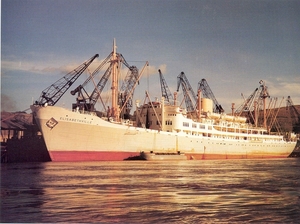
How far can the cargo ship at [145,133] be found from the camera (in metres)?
30.1

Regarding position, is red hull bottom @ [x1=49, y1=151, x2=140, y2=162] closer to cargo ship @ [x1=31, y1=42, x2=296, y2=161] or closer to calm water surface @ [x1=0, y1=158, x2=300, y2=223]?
cargo ship @ [x1=31, y1=42, x2=296, y2=161]

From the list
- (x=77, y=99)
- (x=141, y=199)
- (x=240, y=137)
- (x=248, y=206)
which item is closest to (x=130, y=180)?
(x=141, y=199)

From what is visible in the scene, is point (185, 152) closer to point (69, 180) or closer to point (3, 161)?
point (3, 161)

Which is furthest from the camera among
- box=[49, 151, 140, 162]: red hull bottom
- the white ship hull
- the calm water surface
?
box=[49, 151, 140, 162]: red hull bottom

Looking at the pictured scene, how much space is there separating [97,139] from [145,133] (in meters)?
5.51

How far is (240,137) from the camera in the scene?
50031 millimetres

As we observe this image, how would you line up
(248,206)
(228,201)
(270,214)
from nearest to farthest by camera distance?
1. (270,214)
2. (248,206)
3. (228,201)

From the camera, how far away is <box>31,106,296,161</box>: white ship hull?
29922 mm

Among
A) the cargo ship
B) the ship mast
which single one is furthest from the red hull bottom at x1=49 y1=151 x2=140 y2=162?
the ship mast

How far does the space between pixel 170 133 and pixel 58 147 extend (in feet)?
41.2

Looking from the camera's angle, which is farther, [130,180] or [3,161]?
[3,161]

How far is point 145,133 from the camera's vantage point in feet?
116

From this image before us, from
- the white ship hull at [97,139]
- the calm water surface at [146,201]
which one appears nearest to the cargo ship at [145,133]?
the white ship hull at [97,139]

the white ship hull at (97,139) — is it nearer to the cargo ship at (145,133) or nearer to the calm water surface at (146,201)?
the cargo ship at (145,133)
